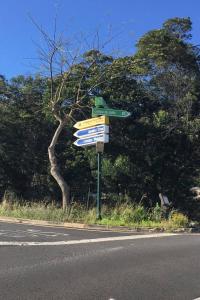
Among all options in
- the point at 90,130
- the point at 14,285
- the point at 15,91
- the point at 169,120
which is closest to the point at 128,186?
the point at 169,120

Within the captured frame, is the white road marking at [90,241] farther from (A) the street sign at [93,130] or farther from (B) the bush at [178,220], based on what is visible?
(A) the street sign at [93,130]

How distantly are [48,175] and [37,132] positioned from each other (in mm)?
2477

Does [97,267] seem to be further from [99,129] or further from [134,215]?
[99,129]

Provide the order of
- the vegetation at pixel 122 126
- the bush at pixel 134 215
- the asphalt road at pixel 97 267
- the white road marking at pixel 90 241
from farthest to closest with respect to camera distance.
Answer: the vegetation at pixel 122 126
the bush at pixel 134 215
the white road marking at pixel 90 241
the asphalt road at pixel 97 267

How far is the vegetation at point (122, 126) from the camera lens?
77.6 ft

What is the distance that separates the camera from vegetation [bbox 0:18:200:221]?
77.6 ft

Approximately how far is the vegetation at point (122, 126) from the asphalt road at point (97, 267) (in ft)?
26.9

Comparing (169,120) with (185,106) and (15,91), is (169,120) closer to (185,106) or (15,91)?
(185,106)

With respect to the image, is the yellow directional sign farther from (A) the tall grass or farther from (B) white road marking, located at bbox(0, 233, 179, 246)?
(B) white road marking, located at bbox(0, 233, 179, 246)

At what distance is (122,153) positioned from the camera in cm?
2409

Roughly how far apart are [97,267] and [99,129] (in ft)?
34.3

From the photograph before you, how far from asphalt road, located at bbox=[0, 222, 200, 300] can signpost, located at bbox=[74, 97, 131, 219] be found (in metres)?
5.12

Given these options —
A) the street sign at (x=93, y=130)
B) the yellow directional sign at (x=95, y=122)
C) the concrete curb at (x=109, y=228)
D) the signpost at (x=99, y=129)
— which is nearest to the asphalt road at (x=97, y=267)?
the concrete curb at (x=109, y=228)

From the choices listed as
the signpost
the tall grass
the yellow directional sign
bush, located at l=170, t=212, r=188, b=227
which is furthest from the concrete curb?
the yellow directional sign
